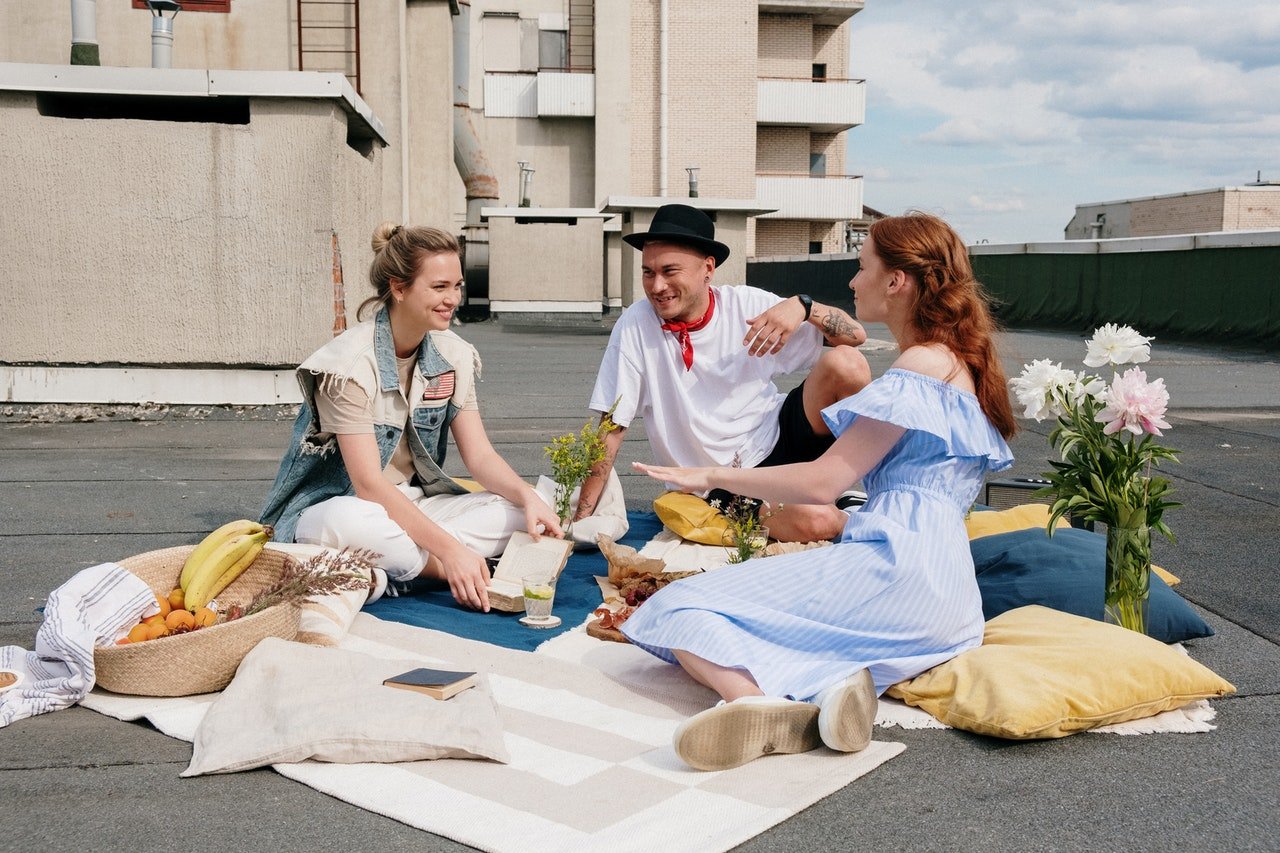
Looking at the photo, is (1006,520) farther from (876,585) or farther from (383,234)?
(383,234)

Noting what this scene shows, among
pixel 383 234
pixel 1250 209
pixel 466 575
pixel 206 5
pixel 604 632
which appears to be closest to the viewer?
pixel 604 632

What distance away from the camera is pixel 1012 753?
3.31 metres

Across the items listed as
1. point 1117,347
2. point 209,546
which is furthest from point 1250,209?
point 209,546

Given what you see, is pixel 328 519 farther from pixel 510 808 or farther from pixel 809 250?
pixel 809 250

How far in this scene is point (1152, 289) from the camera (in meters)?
20.2

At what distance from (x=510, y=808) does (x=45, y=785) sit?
1197 millimetres

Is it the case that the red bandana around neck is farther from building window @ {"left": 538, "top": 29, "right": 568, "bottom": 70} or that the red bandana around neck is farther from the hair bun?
building window @ {"left": 538, "top": 29, "right": 568, "bottom": 70}

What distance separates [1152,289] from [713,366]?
16793mm

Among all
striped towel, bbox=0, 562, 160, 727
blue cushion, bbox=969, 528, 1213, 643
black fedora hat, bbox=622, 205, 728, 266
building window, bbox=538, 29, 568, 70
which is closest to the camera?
striped towel, bbox=0, 562, 160, 727

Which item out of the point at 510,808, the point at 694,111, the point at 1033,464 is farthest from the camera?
the point at 694,111

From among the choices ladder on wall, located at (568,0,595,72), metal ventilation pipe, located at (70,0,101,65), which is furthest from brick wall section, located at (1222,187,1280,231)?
metal ventilation pipe, located at (70,0,101,65)

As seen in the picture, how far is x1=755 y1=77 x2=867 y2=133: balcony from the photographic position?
40062 mm

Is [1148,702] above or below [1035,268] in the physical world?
below

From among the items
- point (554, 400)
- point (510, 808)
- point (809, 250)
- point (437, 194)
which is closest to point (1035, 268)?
point (437, 194)
